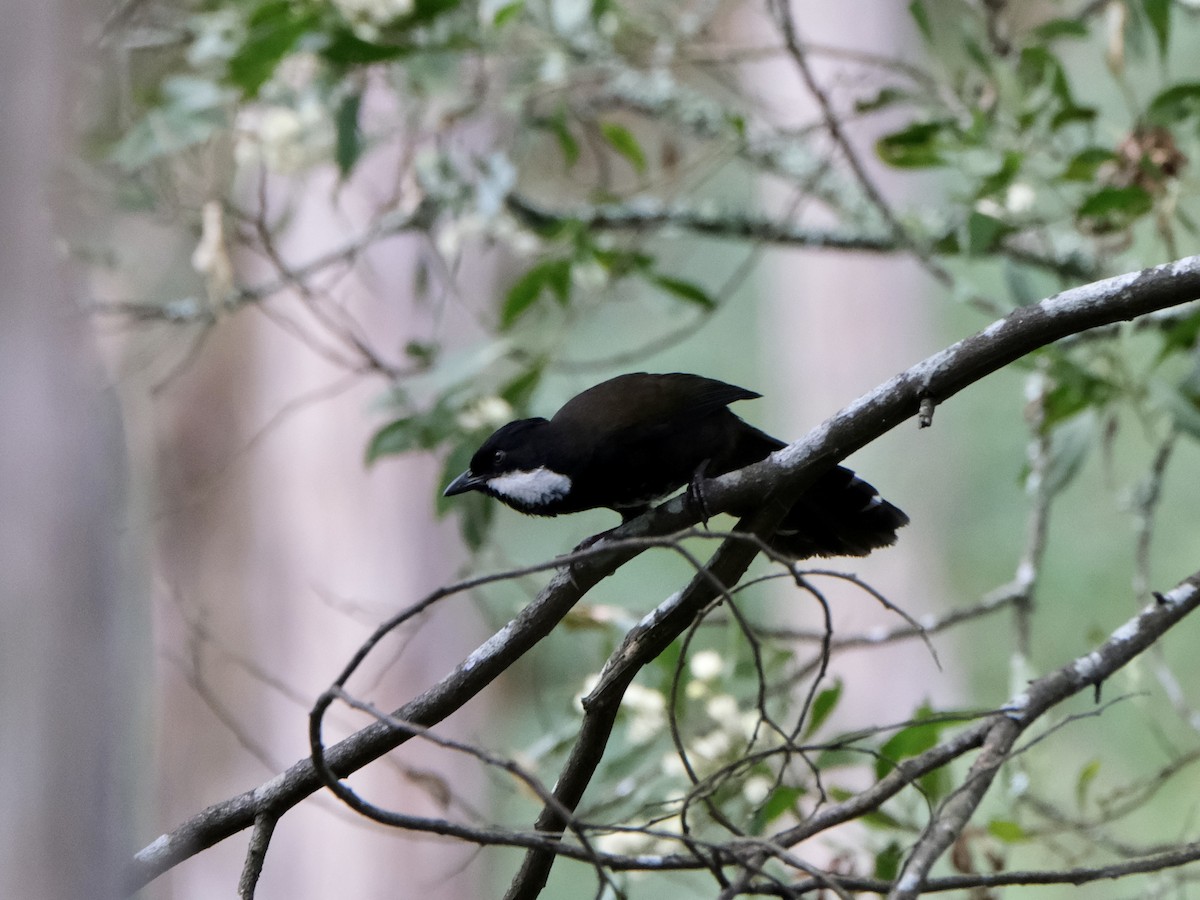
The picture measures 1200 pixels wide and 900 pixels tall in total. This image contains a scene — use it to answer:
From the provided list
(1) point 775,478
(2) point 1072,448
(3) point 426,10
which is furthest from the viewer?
(3) point 426,10

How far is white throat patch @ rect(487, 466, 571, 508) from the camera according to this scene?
2572 mm

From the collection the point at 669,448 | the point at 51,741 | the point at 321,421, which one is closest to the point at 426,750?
the point at 321,421

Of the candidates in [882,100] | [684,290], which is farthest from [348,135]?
[882,100]

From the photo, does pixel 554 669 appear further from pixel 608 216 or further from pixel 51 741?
pixel 51 741

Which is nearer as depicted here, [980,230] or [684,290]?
[980,230]

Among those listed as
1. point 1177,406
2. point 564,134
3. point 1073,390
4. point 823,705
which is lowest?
point 823,705

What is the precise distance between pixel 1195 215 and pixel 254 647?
16.5ft

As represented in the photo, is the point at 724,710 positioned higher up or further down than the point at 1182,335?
further down

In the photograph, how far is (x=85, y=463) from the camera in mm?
1355

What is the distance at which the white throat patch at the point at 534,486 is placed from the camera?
8.44 feet

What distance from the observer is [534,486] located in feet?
8.55

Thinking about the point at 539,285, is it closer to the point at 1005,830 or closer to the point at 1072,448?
the point at 1072,448

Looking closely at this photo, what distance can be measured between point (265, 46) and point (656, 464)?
1.59m

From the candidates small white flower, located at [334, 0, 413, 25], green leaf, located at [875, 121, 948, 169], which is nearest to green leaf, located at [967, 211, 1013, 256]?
green leaf, located at [875, 121, 948, 169]
